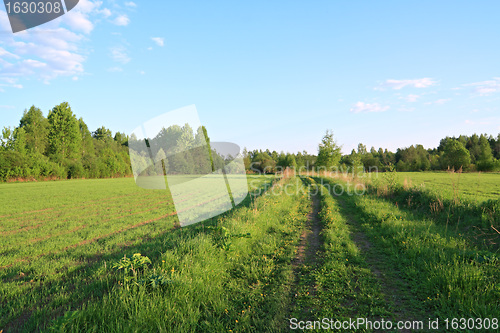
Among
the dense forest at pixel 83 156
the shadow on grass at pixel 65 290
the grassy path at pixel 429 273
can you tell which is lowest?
the shadow on grass at pixel 65 290

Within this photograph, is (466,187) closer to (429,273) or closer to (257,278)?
(429,273)

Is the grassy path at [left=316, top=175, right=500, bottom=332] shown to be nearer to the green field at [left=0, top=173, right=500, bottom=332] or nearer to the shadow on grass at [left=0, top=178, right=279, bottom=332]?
the green field at [left=0, top=173, right=500, bottom=332]

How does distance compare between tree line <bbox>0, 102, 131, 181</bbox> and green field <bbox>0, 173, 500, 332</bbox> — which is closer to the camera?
green field <bbox>0, 173, 500, 332</bbox>

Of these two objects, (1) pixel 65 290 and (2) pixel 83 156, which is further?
(2) pixel 83 156

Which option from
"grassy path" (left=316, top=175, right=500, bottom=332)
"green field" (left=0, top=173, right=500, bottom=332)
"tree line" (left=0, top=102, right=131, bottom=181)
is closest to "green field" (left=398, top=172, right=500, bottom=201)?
"green field" (left=0, top=173, right=500, bottom=332)

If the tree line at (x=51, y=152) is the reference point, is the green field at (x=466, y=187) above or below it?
below

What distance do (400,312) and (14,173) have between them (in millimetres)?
67486

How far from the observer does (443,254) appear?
5375 millimetres

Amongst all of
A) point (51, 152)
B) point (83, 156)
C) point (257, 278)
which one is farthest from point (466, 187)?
point (51, 152)

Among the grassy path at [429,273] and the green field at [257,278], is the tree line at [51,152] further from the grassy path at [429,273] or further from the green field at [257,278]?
the grassy path at [429,273]

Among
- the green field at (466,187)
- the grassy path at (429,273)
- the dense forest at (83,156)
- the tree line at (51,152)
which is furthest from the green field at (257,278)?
the tree line at (51,152)

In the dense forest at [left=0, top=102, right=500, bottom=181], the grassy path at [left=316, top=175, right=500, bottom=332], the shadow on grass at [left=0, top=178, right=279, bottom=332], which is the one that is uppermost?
the dense forest at [left=0, top=102, right=500, bottom=181]

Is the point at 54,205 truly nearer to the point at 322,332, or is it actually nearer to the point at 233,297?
the point at 233,297

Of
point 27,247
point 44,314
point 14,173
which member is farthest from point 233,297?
point 14,173
